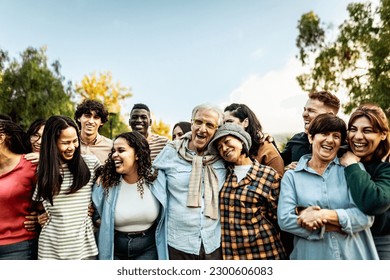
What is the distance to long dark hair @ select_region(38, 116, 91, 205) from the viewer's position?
7.76 feet

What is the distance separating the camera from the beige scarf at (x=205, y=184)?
96.5 inches

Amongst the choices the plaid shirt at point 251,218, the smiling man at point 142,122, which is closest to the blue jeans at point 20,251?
the plaid shirt at point 251,218

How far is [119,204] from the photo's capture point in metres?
2.47

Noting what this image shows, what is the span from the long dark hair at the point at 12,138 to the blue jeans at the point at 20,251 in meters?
0.63

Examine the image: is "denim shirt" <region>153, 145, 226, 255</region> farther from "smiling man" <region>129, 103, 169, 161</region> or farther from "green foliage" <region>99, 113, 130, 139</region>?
"green foliage" <region>99, 113, 130, 139</region>

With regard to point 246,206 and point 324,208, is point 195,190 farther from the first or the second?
point 324,208

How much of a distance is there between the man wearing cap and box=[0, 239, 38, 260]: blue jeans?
94 centimetres

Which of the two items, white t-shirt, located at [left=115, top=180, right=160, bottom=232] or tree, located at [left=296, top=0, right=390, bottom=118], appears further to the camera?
tree, located at [left=296, top=0, right=390, bottom=118]

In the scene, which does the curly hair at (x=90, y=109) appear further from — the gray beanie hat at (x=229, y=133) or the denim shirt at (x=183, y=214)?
the gray beanie hat at (x=229, y=133)

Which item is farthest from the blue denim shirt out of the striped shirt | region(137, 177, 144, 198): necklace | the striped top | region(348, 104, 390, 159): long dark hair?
the striped shirt

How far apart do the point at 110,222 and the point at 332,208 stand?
144 cm
